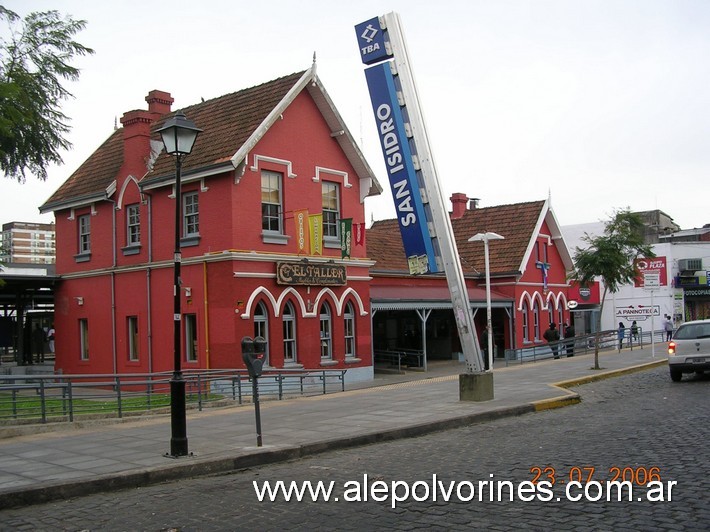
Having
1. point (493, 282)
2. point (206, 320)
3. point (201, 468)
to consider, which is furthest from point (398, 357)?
point (201, 468)

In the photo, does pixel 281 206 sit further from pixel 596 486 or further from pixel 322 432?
pixel 596 486

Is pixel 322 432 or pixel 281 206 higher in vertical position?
pixel 281 206

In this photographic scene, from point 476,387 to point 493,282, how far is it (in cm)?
1973

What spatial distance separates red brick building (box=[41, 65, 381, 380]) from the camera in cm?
2142

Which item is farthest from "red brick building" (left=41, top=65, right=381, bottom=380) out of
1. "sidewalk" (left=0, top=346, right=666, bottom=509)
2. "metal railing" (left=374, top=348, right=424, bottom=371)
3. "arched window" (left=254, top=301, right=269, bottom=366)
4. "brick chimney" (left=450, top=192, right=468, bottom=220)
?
"brick chimney" (left=450, top=192, right=468, bottom=220)

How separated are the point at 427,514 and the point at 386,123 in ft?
39.2

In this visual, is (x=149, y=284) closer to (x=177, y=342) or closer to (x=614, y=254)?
(x=177, y=342)

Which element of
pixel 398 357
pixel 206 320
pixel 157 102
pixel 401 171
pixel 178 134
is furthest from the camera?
pixel 398 357

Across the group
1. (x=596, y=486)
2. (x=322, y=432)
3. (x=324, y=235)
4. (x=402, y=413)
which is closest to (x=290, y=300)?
(x=324, y=235)

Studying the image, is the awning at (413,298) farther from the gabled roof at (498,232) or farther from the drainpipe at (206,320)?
the drainpipe at (206,320)

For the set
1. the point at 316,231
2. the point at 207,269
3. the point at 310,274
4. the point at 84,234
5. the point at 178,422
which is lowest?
the point at 178,422

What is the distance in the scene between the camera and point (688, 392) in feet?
57.6

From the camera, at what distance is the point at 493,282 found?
35.5m

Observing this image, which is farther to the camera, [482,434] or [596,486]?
[482,434]
